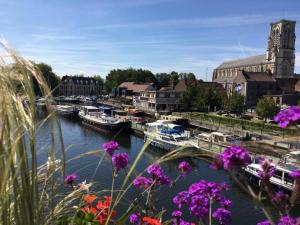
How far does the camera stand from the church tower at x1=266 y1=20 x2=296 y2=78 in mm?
82188

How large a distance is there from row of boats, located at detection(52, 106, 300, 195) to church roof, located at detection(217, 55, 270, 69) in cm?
4621

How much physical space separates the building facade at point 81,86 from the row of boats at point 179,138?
51684 mm

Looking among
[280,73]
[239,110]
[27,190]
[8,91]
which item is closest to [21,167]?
[27,190]

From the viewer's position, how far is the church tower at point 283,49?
8219 cm

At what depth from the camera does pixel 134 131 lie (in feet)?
138

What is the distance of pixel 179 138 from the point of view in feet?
101

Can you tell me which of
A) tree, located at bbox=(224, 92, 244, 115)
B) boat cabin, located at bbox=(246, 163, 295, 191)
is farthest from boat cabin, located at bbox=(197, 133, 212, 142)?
tree, located at bbox=(224, 92, 244, 115)

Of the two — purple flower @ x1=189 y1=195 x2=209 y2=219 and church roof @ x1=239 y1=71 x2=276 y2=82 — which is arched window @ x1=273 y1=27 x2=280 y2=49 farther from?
purple flower @ x1=189 y1=195 x2=209 y2=219

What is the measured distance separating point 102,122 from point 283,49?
55063 millimetres

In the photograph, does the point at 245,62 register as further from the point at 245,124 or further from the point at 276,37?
the point at 245,124

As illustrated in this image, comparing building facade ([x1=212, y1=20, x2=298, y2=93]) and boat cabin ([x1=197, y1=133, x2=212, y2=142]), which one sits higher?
building facade ([x1=212, y1=20, x2=298, y2=93])

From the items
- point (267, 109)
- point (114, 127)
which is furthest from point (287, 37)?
point (114, 127)

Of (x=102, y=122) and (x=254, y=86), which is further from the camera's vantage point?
(x=254, y=86)

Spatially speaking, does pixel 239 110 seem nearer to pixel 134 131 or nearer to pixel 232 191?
pixel 134 131
